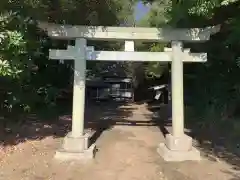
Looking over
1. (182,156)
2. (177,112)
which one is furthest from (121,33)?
(182,156)

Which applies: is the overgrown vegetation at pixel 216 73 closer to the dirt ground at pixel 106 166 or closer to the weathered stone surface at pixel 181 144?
the weathered stone surface at pixel 181 144

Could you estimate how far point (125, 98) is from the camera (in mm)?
Result: 40125

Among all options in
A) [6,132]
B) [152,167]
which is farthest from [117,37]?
[6,132]

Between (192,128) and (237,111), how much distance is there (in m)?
2.15

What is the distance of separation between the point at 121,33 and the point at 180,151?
368 cm

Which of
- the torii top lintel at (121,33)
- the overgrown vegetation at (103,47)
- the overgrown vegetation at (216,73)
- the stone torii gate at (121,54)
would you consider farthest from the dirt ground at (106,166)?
the overgrown vegetation at (216,73)

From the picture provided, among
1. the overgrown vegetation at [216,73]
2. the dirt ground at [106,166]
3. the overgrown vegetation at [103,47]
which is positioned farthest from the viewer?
the overgrown vegetation at [216,73]

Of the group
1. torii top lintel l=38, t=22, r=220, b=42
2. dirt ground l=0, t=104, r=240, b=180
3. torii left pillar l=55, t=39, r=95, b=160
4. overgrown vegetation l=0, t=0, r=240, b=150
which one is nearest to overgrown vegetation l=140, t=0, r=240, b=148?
overgrown vegetation l=0, t=0, r=240, b=150

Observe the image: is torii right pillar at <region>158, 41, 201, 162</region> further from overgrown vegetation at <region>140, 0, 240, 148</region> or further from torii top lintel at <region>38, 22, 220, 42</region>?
overgrown vegetation at <region>140, 0, 240, 148</region>

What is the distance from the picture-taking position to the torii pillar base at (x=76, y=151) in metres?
8.49

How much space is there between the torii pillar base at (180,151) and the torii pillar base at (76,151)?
6.93 ft

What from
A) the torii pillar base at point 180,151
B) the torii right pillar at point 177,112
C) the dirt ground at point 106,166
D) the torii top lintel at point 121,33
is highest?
the torii top lintel at point 121,33

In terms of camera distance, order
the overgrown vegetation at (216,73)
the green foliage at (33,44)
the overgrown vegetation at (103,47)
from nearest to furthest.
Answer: the green foliage at (33,44) < the overgrown vegetation at (103,47) < the overgrown vegetation at (216,73)

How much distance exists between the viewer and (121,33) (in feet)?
29.8
